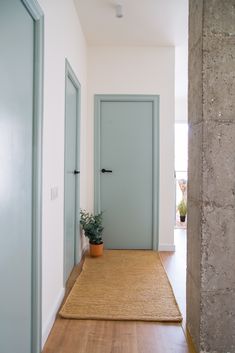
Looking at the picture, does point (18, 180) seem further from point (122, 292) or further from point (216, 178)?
point (122, 292)

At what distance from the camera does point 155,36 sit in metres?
3.61

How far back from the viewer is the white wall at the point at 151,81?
3.90 metres

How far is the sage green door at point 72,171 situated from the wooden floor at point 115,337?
0.76 metres

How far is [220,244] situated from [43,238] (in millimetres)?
1076

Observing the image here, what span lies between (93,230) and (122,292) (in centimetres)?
107

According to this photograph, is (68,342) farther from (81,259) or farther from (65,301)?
(81,259)

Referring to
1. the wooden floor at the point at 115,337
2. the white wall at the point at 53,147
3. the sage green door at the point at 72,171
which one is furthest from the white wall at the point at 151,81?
the wooden floor at the point at 115,337

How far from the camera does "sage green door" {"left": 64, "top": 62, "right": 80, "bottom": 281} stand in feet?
9.02

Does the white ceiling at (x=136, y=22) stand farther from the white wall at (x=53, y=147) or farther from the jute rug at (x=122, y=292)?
the jute rug at (x=122, y=292)

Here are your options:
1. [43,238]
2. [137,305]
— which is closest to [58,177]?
[43,238]

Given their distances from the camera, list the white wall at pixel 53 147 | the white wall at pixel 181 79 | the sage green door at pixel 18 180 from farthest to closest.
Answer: the white wall at pixel 181 79 → the white wall at pixel 53 147 → the sage green door at pixel 18 180

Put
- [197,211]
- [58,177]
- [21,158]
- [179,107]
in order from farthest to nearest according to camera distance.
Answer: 1. [179,107]
2. [58,177]
3. [197,211]
4. [21,158]

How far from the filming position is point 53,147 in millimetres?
2113

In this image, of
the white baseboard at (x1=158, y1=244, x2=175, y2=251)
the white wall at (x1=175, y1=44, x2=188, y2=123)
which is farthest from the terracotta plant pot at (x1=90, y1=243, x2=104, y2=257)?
the white wall at (x1=175, y1=44, x2=188, y2=123)
